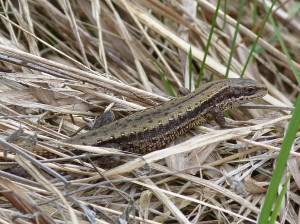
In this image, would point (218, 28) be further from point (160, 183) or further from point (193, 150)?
point (160, 183)

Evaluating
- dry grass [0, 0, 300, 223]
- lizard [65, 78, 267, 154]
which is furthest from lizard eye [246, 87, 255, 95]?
dry grass [0, 0, 300, 223]

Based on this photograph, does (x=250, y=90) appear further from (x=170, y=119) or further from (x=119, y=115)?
(x=119, y=115)

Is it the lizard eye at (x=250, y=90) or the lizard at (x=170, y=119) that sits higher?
the lizard eye at (x=250, y=90)

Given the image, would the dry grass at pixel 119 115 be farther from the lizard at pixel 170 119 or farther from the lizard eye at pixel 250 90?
the lizard eye at pixel 250 90

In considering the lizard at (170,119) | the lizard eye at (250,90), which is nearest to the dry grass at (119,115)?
the lizard at (170,119)

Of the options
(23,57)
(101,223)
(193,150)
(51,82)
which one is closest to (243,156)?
(193,150)

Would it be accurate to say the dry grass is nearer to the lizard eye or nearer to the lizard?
the lizard
